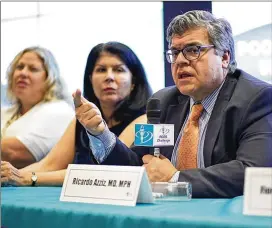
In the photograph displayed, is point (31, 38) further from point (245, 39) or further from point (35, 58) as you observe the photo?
point (245, 39)

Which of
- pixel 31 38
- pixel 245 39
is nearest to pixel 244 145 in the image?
pixel 245 39

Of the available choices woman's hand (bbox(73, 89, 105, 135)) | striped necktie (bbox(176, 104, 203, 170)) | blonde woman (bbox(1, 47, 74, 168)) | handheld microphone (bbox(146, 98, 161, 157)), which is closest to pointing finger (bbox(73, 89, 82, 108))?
woman's hand (bbox(73, 89, 105, 135))

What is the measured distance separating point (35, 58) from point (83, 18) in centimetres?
65

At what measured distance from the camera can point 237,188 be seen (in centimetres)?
171

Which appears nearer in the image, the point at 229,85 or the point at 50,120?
the point at 229,85

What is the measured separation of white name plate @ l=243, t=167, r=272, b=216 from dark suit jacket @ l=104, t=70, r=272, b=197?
425 millimetres

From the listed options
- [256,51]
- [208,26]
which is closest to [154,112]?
[208,26]

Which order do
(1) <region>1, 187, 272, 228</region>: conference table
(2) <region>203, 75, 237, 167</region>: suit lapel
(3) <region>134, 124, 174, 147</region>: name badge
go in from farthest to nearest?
(2) <region>203, 75, 237, 167</region>: suit lapel → (3) <region>134, 124, 174, 147</region>: name badge → (1) <region>1, 187, 272, 228</region>: conference table

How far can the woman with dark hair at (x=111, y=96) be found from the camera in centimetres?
270

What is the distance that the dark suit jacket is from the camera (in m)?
1.69

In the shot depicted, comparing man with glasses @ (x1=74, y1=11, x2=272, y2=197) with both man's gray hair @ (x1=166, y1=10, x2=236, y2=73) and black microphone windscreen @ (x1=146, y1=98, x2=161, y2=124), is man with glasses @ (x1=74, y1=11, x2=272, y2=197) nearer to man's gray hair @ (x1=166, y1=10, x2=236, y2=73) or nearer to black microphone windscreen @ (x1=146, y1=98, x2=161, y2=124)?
man's gray hair @ (x1=166, y1=10, x2=236, y2=73)

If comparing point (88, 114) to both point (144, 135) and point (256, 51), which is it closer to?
point (144, 135)

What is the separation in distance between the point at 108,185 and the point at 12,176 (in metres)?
0.81

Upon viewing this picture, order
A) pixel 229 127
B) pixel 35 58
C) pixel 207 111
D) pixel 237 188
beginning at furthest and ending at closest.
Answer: pixel 35 58 → pixel 207 111 → pixel 229 127 → pixel 237 188
